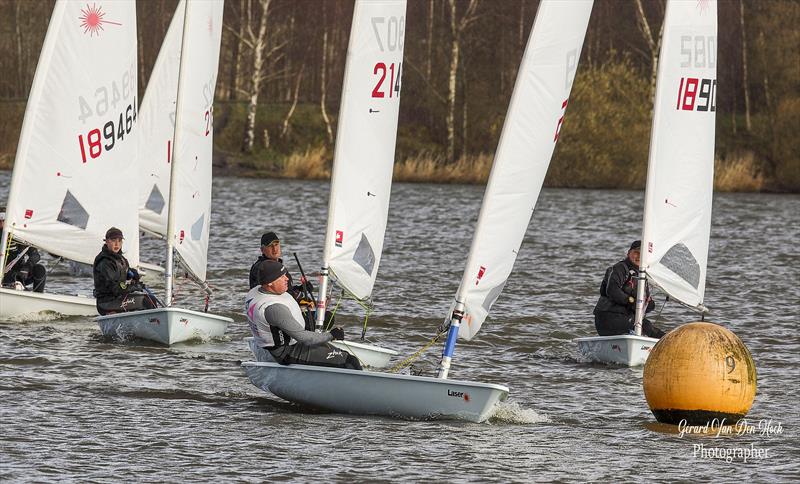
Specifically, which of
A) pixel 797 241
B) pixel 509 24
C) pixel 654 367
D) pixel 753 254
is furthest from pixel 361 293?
pixel 509 24

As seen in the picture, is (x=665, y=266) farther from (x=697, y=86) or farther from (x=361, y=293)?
(x=361, y=293)

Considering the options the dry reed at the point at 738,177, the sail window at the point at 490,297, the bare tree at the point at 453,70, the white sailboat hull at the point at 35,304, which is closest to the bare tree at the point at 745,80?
the dry reed at the point at 738,177

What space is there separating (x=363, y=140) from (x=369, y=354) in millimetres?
1998

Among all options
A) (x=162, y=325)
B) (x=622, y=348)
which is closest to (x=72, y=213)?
(x=162, y=325)

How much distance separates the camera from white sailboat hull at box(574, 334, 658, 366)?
46.0 ft

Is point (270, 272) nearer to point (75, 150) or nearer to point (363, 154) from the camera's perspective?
point (363, 154)

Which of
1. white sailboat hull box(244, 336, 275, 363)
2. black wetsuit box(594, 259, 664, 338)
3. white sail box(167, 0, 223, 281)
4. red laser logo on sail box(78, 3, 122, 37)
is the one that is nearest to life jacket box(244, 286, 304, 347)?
white sailboat hull box(244, 336, 275, 363)

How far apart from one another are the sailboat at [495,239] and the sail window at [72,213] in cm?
592

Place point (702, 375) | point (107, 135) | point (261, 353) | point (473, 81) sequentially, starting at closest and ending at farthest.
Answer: point (702, 375)
point (261, 353)
point (107, 135)
point (473, 81)

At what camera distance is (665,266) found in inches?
574

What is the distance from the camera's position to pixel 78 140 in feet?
53.9

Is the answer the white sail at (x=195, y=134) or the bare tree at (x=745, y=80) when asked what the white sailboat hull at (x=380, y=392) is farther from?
the bare tree at (x=745, y=80)

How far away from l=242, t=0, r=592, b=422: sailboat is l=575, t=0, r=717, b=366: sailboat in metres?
3.62

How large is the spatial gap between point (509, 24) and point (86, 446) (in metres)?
45.7
